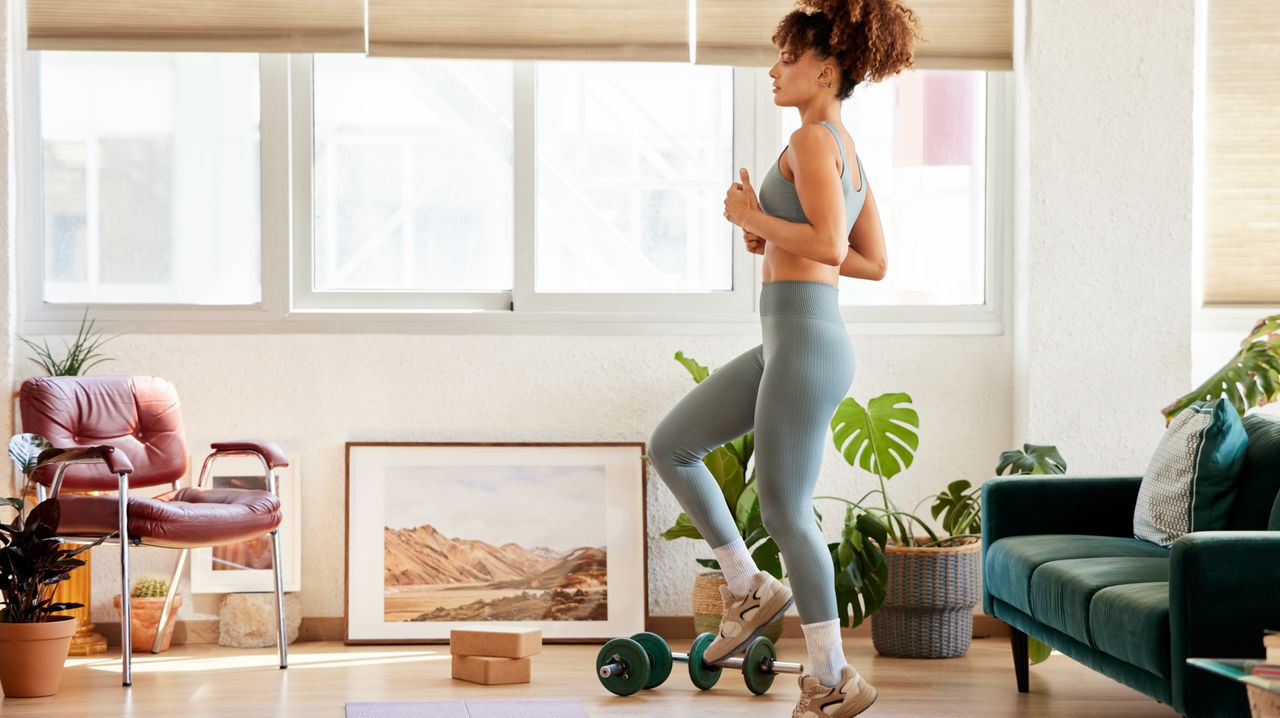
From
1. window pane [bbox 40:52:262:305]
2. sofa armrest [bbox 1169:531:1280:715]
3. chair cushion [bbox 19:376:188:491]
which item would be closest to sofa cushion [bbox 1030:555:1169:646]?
sofa armrest [bbox 1169:531:1280:715]

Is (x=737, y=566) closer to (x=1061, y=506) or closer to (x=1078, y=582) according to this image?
(x=1078, y=582)

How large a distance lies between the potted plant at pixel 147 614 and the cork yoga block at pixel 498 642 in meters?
1.15

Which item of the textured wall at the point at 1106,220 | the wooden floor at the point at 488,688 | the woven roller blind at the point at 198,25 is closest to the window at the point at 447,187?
the woven roller blind at the point at 198,25

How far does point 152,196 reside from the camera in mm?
4598

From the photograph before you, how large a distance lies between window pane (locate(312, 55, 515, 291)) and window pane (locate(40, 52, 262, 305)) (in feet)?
0.86

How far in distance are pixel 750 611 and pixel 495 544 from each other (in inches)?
61.5

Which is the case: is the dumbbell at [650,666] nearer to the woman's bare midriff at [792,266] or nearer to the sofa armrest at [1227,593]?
the woman's bare midriff at [792,266]

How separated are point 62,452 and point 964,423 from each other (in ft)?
9.58

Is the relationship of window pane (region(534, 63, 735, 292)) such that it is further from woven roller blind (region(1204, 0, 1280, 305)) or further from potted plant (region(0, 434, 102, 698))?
potted plant (region(0, 434, 102, 698))

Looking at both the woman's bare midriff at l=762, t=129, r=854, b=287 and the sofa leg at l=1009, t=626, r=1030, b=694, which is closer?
the woman's bare midriff at l=762, t=129, r=854, b=287

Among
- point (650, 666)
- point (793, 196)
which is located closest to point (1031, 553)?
point (650, 666)

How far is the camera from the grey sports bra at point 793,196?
281 centimetres

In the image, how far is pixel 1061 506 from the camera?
12.0 feet

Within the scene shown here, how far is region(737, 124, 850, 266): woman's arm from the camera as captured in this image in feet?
8.93
